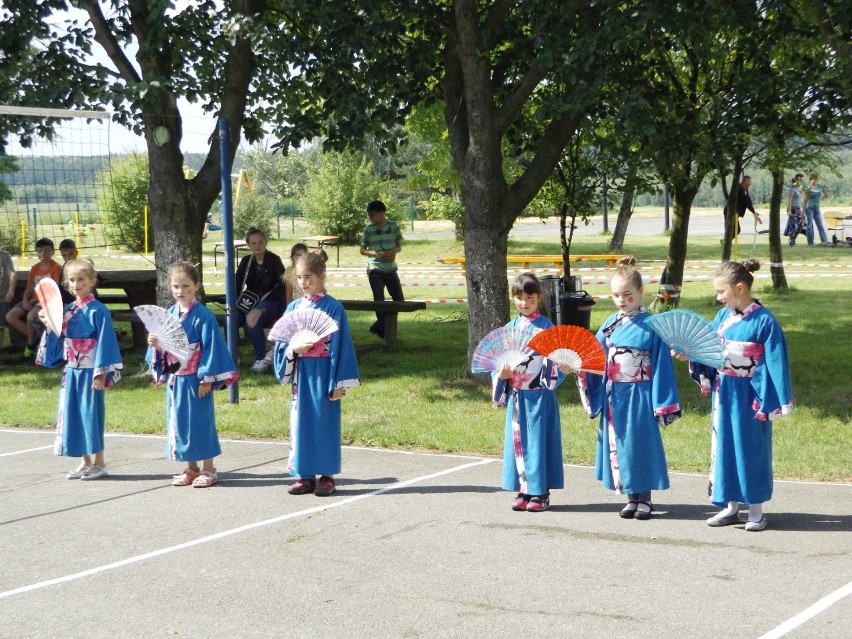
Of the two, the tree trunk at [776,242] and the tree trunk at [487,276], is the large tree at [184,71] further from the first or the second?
the tree trunk at [776,242]

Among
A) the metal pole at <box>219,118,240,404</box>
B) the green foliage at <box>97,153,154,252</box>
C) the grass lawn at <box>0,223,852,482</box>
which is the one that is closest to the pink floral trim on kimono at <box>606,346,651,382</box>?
the grass lawn at <box>0,223,852,482</box>

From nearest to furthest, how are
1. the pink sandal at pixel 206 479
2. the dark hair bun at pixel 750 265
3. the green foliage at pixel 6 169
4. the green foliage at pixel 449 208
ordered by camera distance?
the dark hair bun at pixel 750 265
the pink sandal at pixel 206 479
the green foliage at pixel 6 169
the green foliage at pixel 449 208

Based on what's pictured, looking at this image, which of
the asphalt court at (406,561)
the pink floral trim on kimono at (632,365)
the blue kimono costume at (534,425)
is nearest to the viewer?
the asphalt court at (406,561)

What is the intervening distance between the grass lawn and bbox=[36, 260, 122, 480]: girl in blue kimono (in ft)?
6.71

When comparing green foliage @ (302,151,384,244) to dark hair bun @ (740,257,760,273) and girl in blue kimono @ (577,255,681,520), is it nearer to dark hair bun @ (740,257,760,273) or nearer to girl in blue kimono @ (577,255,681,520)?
girl in blue kimono @ (577,255,681,520)

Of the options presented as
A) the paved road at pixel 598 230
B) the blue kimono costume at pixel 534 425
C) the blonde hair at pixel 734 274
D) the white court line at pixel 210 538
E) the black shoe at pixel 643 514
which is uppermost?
the paved road at pixel 598 230

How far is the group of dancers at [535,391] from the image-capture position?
7.03 meters

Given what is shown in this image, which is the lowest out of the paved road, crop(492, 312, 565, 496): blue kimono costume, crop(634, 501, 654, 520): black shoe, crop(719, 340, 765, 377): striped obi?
crop(634, 501, 654, 520): black shoe

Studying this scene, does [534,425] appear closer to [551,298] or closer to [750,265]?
[750,265]

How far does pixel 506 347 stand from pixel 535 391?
1.17 ft

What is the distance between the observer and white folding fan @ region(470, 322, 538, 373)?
7.55 metres

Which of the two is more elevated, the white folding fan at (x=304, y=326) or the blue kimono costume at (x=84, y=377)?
the white folding fan at (x=304, y=326)

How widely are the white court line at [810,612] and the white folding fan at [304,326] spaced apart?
12.6ft

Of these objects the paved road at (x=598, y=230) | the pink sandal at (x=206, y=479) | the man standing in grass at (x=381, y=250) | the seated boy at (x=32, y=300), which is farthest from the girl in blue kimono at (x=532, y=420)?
the paved road at (x=598, y=230)
